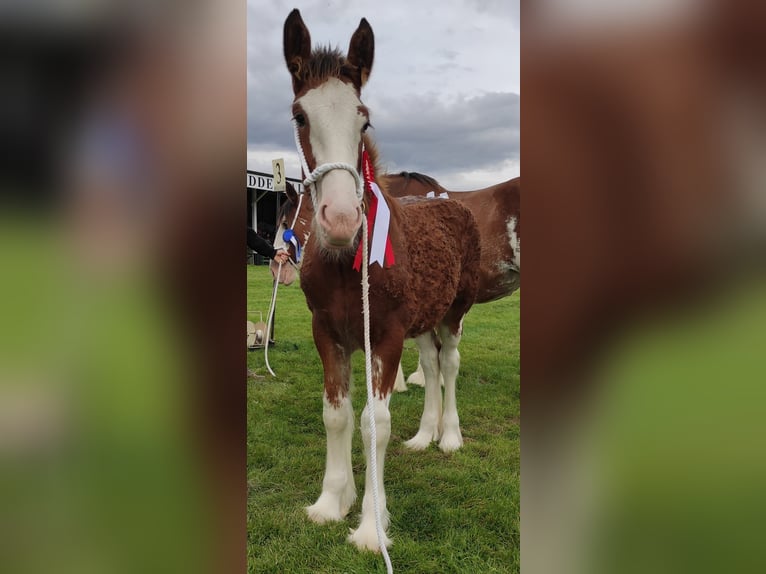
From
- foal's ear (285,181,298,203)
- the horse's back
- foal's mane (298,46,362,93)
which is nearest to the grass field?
the horse's back

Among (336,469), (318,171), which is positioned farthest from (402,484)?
(318,171)

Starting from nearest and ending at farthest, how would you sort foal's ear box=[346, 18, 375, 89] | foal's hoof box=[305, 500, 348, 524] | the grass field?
foal's ear box=[346, 18, 375, 89] → the grass field → foal's hoof box=[305, 500, 348, 524]

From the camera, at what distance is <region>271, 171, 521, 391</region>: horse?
5.18 meters

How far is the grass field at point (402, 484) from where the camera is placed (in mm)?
2441

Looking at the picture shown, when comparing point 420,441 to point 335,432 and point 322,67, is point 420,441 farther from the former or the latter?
point 322,67

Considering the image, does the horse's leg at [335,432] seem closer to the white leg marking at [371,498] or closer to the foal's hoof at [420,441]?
the white leg marking at [371,498]

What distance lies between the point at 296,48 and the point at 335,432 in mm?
2066

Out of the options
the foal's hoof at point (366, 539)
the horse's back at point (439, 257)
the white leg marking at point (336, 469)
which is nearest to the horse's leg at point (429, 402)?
the horse's back at point (439, 257)

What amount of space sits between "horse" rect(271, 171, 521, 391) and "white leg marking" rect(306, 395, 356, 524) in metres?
2.52

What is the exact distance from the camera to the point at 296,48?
2256mm

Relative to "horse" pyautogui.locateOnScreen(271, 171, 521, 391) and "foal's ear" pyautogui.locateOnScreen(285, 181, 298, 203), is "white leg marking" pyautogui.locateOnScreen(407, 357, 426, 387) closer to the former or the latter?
"horse" pyautogui.locateOnScreen(271, 171, 521, 391)
